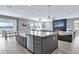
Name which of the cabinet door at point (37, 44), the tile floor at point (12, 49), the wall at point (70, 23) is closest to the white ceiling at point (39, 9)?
the tile floor at point (12, 49)

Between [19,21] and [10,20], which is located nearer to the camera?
[10,20]

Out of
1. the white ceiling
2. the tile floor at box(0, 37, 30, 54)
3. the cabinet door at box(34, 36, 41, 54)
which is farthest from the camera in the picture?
the white ceiling

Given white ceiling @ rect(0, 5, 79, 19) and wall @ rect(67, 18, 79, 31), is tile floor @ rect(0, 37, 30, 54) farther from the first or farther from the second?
wall @ rect(67, 18, 79, 31)

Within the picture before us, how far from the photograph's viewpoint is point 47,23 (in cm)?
1767

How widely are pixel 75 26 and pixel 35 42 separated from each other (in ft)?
36.5

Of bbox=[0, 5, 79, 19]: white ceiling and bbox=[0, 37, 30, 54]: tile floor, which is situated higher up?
bbox=[0, 5, 79, 19]: white ceiling

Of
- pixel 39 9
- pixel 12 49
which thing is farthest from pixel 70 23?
pixel 12 49

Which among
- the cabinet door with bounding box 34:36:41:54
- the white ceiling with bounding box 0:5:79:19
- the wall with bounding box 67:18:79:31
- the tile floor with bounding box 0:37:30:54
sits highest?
the white ceiling with bounding box 0:5:79:19

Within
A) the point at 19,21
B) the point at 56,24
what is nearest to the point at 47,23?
the point at 56,24

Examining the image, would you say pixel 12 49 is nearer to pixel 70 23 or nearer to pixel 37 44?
pixel 37 44

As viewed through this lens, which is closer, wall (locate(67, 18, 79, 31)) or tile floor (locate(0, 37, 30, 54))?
tile floor (locate(0, 37, 30, 54))

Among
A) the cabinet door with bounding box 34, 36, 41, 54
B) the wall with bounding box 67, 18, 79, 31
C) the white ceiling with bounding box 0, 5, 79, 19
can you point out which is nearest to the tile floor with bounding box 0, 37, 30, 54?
the cabinet door with bounding box 34, 36, 41, 54

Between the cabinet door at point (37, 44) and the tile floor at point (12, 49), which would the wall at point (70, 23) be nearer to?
the tile floor at point (12, 49)
